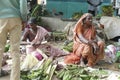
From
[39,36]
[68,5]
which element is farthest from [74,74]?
[68,5]

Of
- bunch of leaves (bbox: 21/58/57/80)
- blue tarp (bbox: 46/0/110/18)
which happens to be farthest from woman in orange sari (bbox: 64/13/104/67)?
blue tarp (bbox: 46/0/110/18)

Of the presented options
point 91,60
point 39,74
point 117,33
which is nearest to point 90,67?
point 91,60

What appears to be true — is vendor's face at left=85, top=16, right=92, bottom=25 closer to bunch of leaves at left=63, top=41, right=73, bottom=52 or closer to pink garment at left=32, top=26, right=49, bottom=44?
pink garment at left=32, top=26, right=49, bottom=44

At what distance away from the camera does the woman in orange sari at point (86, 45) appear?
7441mm

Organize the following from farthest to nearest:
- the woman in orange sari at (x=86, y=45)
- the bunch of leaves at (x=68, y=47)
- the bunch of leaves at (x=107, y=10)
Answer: the bunch of leaves at (x=107, y=10)
the bunch of leaves at (x=68, y=47)
the woman in orange sari at (x=86, y=45)

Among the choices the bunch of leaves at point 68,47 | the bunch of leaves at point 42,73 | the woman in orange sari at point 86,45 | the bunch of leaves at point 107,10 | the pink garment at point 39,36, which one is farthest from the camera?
the bunch of leaves at point 107,10

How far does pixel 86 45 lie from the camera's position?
293 inches

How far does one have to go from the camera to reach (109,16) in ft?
39.8

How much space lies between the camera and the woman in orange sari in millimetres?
7441

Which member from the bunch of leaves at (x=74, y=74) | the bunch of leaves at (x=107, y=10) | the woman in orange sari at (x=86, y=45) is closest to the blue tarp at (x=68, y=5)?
the bunch of leaves at (x=107, y=10)

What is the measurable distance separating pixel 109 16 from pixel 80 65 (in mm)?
5084

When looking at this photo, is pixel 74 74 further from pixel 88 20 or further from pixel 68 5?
pixel 68 5

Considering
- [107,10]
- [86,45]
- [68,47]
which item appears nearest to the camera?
[86,45]

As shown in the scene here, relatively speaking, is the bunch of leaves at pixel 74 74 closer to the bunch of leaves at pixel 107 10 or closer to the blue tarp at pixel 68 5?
the bunch of leaves at pixel 107 10
